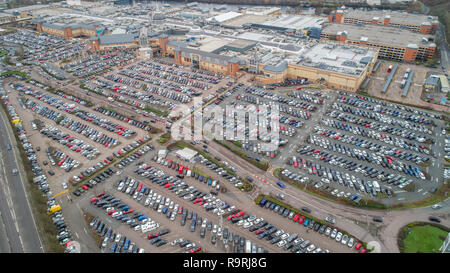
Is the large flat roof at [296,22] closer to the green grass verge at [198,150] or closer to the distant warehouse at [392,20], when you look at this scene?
the distant warehouse at [392,20]

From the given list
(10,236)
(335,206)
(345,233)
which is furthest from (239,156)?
(10,236)

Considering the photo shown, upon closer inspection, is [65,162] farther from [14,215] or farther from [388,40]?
[388,40]

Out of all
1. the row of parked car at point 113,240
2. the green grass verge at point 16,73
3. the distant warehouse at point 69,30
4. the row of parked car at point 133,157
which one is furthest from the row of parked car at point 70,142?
the distant warehouse at point 69,30

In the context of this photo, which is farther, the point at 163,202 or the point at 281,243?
the point at 163,202

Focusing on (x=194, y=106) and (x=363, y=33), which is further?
(x=363, y=33)

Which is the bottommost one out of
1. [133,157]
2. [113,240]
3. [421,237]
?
[113,240]

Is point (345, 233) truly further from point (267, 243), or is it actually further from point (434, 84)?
point (434, 84)

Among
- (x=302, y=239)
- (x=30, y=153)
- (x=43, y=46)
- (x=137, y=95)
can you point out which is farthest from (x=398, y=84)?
(x=43, y=46)
